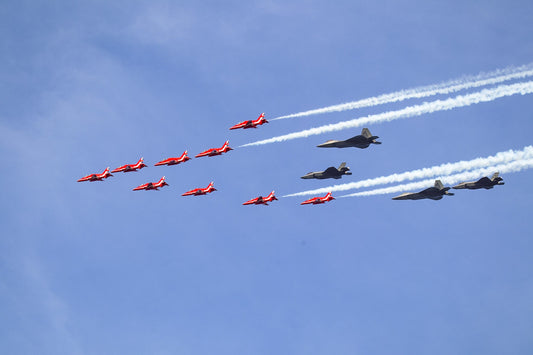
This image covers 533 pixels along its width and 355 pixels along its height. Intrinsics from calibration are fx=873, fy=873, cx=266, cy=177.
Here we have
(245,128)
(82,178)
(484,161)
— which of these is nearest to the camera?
(484,161)

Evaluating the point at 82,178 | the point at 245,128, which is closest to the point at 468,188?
the point at 245,128

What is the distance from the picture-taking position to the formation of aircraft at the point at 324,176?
502 ft

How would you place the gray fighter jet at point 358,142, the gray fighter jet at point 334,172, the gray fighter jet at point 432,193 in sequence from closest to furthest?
1. the gray fighter jet at point 432,193
2. the gray fighter jet at point 358,142
3. the gray fighter jet at point 334,172

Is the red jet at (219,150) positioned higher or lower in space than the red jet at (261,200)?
higher

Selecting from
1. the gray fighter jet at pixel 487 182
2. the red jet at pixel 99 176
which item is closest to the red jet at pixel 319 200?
the gray fighter jet at pixel 487 182

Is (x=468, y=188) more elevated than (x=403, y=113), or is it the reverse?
(x=403, y=113)

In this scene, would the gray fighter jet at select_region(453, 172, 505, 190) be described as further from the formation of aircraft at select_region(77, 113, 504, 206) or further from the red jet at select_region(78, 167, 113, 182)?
the red jet at select_region(78, 167, 113, 182)

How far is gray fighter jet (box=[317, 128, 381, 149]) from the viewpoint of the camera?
155 meters

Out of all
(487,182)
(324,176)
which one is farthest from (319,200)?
(487,182)

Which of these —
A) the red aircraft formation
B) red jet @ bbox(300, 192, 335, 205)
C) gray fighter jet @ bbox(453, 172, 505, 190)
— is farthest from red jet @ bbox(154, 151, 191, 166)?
gray fighter jet @ bbox(453, 172, 505, 190)

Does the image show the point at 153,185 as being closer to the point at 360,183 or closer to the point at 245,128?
the point at 245,128

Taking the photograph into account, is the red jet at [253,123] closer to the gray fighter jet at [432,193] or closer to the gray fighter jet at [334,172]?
the gray fighter jet at [334,172]

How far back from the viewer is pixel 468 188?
156 meters

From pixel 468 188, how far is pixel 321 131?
28.2 metres
